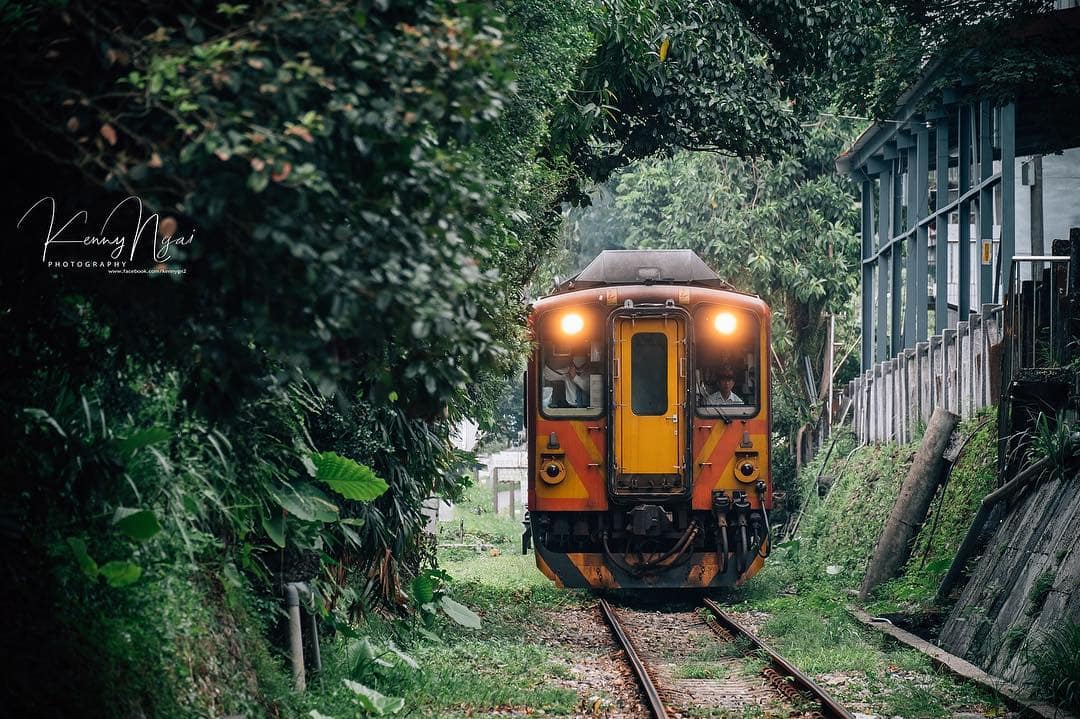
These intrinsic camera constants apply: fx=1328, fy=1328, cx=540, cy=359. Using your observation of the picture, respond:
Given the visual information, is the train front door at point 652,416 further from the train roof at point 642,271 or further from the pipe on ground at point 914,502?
the pipe on ground at point 914,502

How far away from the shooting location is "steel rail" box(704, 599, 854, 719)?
26.1 ft

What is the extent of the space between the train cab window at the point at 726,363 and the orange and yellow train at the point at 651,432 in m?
0.01

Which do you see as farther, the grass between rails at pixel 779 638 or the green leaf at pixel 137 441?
the grass between rails at pixel 779 638

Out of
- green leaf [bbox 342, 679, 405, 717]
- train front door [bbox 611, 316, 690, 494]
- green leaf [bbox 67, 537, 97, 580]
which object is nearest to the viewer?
green leaf [bbox 67, 537, 97, 580]

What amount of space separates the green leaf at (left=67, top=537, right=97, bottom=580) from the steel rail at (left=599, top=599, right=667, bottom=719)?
3716mm

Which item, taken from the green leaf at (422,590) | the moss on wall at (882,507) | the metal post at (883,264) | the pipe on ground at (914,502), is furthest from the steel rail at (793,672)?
the metal post at (883,264)

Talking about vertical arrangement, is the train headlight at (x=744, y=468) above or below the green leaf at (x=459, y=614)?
above

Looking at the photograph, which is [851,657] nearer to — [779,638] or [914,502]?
[779,638]

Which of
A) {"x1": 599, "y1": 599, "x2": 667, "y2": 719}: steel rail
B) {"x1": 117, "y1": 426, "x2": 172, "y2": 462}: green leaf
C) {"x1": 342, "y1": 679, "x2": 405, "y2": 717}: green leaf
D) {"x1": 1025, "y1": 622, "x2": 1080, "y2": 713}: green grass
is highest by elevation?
{"x1": 117, "y1": 426, "x2": 172, "y2": 462}: green leaf

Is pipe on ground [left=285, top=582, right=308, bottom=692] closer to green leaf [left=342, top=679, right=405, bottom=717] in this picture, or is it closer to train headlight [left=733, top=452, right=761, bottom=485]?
green leaf [left=342, top=679, right=405, bottom=717]

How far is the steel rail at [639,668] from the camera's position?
8148 mm

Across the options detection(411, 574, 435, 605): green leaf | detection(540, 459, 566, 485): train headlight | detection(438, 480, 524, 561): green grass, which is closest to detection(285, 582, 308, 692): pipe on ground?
detection(411, 574, 435, 605): green leaf

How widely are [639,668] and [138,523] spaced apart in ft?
15.9

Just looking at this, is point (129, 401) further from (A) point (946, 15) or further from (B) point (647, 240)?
(B) point (647, 240)
